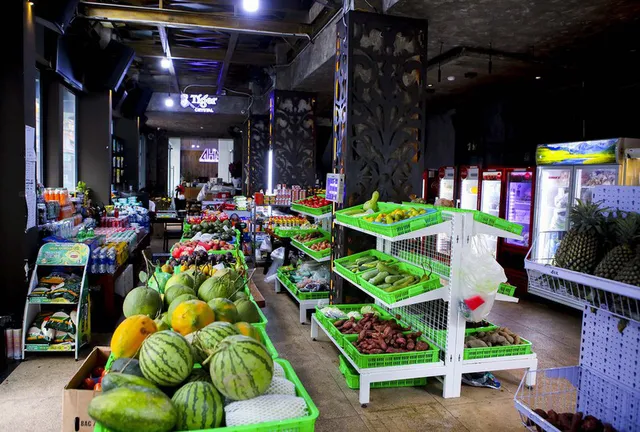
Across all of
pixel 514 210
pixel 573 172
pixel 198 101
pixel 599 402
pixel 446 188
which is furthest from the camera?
pixel 198 101

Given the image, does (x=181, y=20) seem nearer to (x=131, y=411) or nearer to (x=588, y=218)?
(x=588, y=218)

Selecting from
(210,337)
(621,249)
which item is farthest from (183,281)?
(621,249)

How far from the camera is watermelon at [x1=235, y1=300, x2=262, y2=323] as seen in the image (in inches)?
91.7

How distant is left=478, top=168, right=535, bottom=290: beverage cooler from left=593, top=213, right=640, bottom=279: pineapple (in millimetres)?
5632

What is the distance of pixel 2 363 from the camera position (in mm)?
4301

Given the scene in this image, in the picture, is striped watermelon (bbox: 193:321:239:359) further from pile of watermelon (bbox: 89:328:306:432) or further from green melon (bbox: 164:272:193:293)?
green melon (bbox: 164:272:193:293)

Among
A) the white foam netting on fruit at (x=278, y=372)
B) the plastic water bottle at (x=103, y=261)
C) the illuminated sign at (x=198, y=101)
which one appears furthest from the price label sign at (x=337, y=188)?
the illuminated sign at (x=198, y=101)

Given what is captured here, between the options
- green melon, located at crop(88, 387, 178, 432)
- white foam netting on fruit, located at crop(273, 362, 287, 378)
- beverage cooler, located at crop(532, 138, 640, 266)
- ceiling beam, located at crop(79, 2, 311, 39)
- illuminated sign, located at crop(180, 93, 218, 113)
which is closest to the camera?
green melon, located at crop(88, 387, 178, 432)

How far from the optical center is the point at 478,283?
3.83 m

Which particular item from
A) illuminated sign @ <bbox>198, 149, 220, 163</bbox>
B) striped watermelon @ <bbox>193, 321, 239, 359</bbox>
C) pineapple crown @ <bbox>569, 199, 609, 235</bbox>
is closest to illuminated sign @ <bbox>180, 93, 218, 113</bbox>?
pineapple crown @ <bbox>569, 199, 609, 235</bbox>

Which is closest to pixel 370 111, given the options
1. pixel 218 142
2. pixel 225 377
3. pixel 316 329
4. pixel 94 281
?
pixel 316 329

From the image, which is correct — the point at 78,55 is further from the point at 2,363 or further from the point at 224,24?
the point at 2,363

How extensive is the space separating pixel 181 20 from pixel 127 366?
7.14m

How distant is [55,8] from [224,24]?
9.92ft
